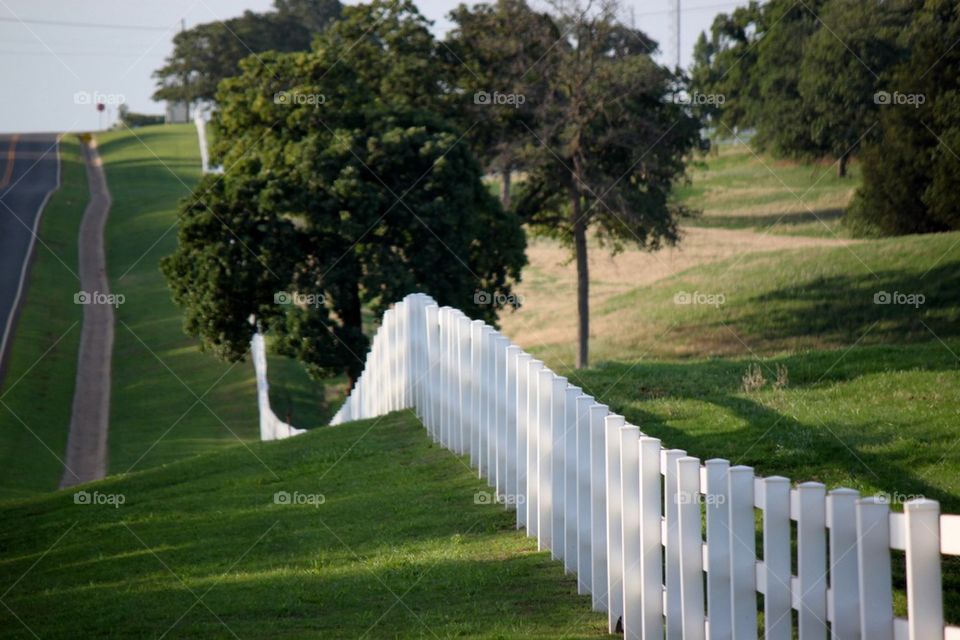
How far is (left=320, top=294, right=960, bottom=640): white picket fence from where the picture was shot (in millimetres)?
4984

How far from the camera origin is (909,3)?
1395 inches

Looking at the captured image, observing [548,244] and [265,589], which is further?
[548,244]

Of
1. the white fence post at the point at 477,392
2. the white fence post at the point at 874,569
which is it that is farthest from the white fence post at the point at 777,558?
the white fence post at the point at 477,392

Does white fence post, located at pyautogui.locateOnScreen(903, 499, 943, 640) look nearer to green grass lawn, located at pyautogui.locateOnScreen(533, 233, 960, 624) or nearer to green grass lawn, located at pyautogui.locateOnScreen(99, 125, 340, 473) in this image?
green grass lawn, located at pyautogui.locateOnScreen(533, 233, 960, 624)

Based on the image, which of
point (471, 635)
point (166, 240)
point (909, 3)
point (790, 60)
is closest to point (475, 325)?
point (471, 635)

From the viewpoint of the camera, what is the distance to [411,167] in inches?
1115

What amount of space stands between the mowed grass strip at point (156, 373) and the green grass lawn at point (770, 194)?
1991 cm

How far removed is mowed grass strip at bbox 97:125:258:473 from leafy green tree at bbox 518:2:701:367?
993 centimetres

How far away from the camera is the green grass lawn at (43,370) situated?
78.2 ft

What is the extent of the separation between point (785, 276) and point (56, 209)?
132ft

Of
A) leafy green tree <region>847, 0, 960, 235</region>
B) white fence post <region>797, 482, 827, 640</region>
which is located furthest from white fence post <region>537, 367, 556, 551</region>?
leafy green tree <region>847, 0, 960, 235</region>

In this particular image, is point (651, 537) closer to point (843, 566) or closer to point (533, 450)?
point (843, 566)

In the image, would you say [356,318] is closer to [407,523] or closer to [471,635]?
[407,523]

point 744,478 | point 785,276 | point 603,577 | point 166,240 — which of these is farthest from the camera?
point 166,240
